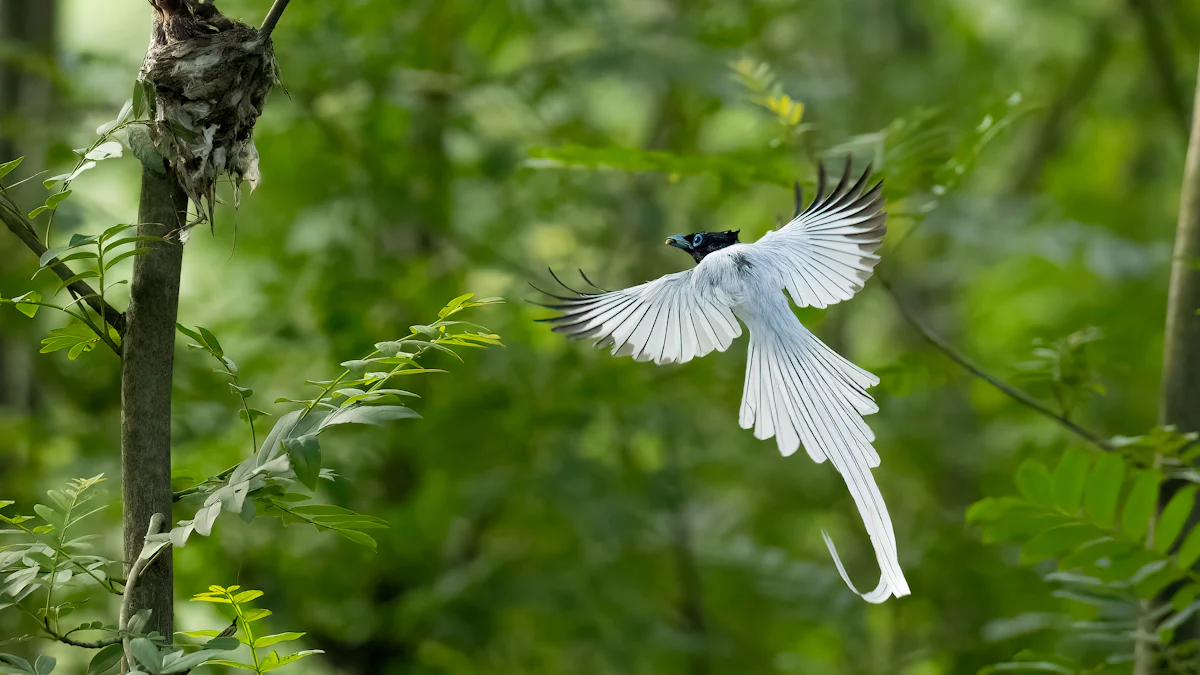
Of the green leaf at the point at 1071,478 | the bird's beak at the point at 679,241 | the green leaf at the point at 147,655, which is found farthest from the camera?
the green leaf at the point at 1071,478

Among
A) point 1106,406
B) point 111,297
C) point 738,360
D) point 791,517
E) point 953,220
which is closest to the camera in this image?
point 953,220

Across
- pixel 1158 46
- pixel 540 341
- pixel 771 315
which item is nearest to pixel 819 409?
pixel 771 315

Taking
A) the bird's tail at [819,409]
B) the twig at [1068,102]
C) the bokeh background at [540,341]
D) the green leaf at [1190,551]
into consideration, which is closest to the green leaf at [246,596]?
the bird's tail at [819,409]

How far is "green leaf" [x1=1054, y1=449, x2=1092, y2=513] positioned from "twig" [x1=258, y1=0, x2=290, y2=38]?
104 centimetres

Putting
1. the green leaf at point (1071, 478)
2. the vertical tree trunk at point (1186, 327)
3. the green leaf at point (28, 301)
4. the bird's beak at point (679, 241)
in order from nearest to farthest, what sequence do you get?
1. the green leaf at point (28, 301)
2. the bird's beak at point (679, 241)
3. the green leaf at point (1071, 478)
4. the vertical tree trunk at point (1186, 327)

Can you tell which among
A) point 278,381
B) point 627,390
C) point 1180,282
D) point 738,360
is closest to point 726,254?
point 1180,282

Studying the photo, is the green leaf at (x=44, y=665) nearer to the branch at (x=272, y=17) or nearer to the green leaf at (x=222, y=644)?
the green leaf at (x=222, y=644)

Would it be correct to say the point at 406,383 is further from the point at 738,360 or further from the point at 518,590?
the point at 738,360

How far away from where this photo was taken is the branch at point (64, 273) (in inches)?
29.5

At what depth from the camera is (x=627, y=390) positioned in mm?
2453

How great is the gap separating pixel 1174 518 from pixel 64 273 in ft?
4.24

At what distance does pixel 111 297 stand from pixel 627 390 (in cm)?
194

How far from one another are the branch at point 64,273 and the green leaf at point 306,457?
180mm

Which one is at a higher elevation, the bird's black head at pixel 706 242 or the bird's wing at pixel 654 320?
the bird's black head at pixel 706 242
